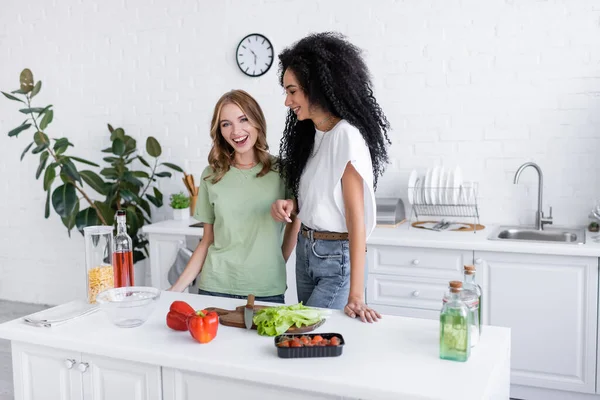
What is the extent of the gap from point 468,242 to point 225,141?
140 cm

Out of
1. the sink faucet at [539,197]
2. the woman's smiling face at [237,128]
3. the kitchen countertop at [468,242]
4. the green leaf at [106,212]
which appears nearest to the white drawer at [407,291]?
the kitchen countertop at [468,242]

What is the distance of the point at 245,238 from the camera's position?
228 cm

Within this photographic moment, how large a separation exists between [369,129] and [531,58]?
180 centimetres

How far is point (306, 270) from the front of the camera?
2152 millimetres

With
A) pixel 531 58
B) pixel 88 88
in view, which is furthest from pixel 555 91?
pixel 88 88

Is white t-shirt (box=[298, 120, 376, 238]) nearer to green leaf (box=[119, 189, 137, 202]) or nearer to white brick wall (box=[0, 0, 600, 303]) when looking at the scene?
Answer: white brick wall (box=[0, 0, 600, 303])

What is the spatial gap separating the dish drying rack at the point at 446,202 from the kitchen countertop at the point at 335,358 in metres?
1.76

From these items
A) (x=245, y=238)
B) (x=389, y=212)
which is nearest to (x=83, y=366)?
(x=245, y=238)

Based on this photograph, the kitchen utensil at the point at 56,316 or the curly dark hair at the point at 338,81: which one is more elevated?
the curly dark hair at the point at 338,81

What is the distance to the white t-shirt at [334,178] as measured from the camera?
196 cm

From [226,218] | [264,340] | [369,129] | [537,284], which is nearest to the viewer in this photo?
[264,340]

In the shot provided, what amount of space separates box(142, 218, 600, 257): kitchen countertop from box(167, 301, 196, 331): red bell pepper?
63.9 inches

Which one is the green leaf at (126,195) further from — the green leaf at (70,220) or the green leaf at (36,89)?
the green leaf at (36,89)

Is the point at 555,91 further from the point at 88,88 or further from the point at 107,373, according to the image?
A: the point at 88,88
